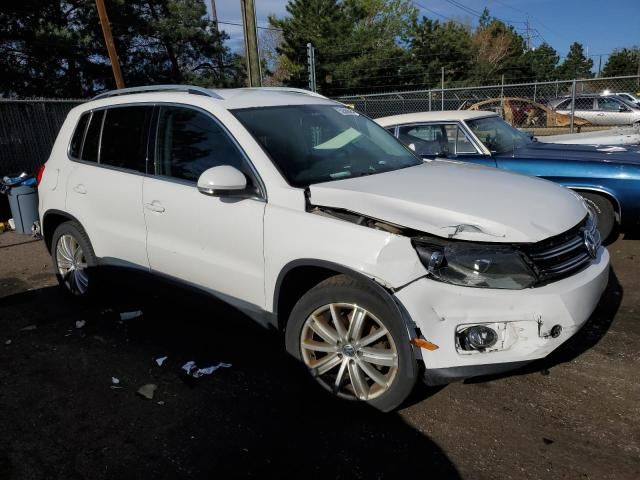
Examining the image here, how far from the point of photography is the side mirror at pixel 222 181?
9.90 ft

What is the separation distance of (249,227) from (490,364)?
1541mm

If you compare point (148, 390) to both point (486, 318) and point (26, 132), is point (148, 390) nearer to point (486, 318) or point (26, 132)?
point (486, 318)

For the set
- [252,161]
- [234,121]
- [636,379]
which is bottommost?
[636,379]

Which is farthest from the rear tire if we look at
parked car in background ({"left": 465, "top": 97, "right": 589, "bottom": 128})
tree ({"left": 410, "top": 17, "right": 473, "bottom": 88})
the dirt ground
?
tree ({"left": 410, "top": 17, "right": 473, "bottom": 88})

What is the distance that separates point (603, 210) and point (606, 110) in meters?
15.4

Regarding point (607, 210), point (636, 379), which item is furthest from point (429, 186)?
point (607, 210)

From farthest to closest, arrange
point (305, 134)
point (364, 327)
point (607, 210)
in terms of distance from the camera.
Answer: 1. point (607, 210)
2. point (305, 134)
3. point (364, 327)

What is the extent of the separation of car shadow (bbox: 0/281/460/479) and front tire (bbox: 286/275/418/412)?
113mm

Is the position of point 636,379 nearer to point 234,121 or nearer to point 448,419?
point 448,419

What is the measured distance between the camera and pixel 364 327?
285cm

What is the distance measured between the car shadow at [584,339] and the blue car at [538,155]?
1112mm

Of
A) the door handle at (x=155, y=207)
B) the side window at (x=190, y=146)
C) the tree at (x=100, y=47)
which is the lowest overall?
the door handle at (x=155, y=207)

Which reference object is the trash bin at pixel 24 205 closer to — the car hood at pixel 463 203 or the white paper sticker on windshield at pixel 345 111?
the white paper sticker on windshield at pixel 345 111

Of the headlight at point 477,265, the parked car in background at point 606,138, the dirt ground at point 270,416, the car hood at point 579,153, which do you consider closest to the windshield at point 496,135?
the car hood at point 579,153
